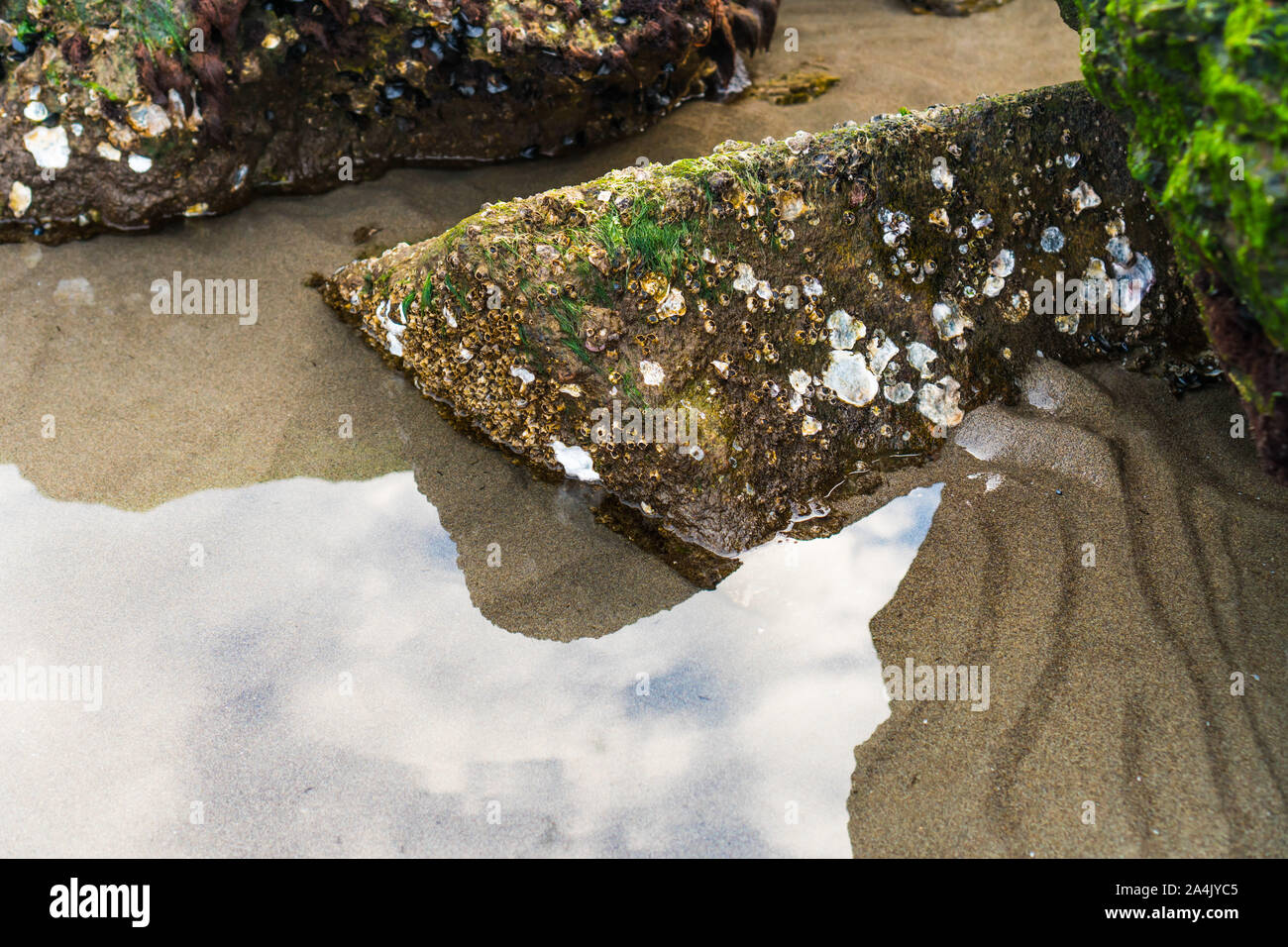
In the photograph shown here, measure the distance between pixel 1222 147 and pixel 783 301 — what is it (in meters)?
1.58

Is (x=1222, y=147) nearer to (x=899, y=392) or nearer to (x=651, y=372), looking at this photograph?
(x=899, y=392)

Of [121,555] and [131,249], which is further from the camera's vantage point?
[131,249]

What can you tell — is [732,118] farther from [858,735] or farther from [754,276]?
[858,735]

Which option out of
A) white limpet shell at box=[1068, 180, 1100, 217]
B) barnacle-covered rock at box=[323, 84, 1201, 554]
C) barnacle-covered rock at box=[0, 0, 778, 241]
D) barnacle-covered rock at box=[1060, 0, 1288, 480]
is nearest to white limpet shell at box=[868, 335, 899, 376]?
barnacle-covered rock at box=[323, 84, 1201, 554]

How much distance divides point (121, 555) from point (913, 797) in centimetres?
288

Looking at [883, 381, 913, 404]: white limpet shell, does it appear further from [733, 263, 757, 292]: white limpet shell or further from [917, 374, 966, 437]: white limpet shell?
[733, 263, 757, 292]: white limpet shell

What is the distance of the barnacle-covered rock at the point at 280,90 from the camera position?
4172mm

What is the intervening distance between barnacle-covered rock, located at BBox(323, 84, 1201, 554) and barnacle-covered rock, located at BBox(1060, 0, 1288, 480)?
0.96 meters

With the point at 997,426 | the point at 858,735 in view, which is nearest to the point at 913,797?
the point at 858,735

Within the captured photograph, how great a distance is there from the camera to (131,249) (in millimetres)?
4363

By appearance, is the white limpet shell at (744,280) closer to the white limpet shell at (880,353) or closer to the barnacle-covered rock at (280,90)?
the white limpet shell at (880,353)

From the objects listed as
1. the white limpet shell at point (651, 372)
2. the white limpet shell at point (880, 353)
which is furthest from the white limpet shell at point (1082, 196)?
the white limpet shell at point (651, 372)

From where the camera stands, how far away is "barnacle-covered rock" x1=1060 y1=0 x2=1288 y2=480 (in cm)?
200

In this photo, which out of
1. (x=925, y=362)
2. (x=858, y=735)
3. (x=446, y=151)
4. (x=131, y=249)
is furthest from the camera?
(x=446, y=151)
